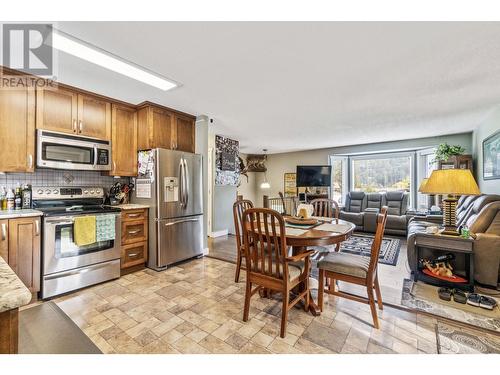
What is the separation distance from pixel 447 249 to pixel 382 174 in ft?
13.3

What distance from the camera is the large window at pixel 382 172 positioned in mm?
5934

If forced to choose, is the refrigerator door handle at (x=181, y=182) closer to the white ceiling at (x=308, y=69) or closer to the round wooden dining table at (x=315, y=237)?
the white ceiling at (x=308, y=69)

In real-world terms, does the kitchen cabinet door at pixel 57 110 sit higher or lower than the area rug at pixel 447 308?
higher

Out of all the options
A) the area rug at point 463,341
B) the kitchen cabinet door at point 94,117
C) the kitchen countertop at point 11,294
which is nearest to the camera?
the kitchen countertop at point 11,294

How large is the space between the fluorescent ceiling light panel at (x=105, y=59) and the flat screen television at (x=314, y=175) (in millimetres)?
4704

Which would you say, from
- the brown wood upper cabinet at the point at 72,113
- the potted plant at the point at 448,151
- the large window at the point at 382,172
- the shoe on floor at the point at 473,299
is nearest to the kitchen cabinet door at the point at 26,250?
the brown wood upper cabinet at the point at 72,113

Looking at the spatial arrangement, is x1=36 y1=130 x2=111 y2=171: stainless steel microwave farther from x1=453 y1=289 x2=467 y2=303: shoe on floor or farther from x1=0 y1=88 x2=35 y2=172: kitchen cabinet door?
x1=453 y1=289 x2=467 y2=303: shoe on floor

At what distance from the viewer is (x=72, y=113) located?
109 inches

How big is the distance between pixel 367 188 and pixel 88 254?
6.45 m

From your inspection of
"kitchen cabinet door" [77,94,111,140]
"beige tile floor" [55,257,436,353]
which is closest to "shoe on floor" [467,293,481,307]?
"beige tile floor" [55,257,436,353]

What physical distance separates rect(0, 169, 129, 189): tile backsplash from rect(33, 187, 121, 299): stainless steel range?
3.5 inches

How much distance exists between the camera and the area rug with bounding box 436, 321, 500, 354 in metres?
1.60
